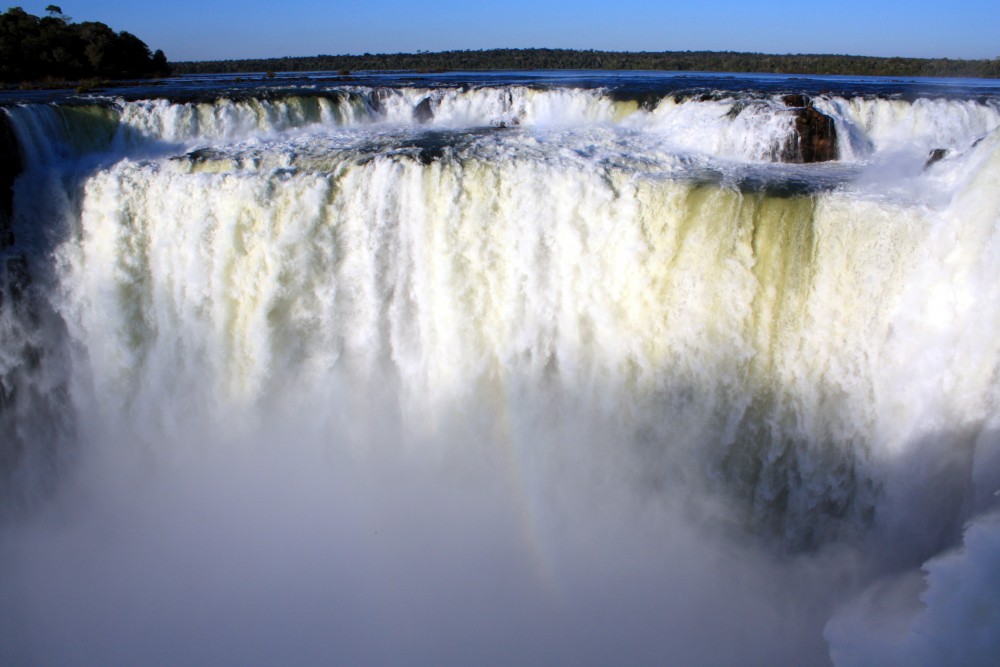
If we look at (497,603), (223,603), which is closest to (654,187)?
(497,603)

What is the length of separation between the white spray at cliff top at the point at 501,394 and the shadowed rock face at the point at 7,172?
11 cm

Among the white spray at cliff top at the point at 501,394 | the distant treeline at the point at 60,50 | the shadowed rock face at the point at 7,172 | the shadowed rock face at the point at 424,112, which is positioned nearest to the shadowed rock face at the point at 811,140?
the white spray at cliff top at the point at 501,394

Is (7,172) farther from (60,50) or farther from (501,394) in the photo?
(60,50)

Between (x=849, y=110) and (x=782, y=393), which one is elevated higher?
(x=849, y=110)

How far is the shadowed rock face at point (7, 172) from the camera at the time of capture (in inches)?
300

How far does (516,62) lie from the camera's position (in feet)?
133

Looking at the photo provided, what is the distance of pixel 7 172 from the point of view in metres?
7.99

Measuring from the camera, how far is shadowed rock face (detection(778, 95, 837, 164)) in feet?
26.7

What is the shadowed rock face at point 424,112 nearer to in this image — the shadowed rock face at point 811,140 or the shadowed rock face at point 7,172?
the shadowed rock face at point 7,172

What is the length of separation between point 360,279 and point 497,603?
357 cm

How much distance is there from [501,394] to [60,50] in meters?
21.6

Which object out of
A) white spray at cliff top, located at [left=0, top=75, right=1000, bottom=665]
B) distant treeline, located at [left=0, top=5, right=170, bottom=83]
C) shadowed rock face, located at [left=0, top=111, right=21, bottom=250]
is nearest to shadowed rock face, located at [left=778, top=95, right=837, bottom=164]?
white spray at cliff top, located at [left=0, top=75, right=1000, bottom=665]

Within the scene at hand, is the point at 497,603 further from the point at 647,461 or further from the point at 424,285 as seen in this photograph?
the point at 424,285

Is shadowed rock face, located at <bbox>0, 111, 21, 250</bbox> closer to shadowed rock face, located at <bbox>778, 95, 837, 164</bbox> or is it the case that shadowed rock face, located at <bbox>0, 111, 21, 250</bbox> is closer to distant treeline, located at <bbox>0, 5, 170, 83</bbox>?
shadowed rock face, located at <bbox>778, 95, 837, 164</bbox>
